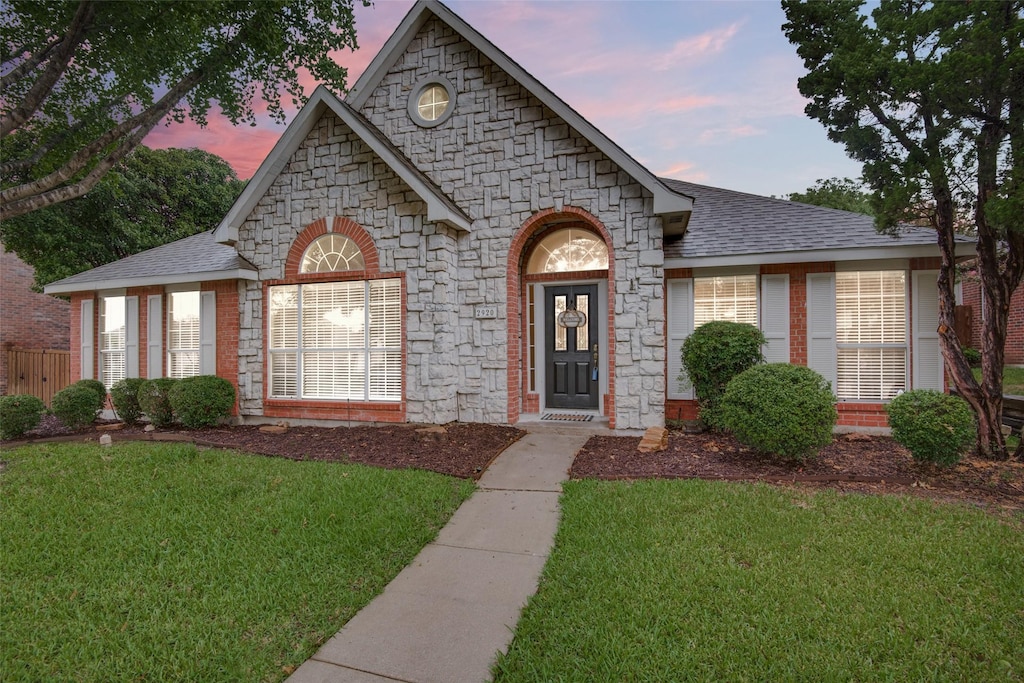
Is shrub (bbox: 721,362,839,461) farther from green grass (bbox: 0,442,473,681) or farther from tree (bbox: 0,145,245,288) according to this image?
tree (bbox: 0,145,245,288)

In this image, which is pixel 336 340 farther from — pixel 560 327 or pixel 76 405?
pixel 76 405

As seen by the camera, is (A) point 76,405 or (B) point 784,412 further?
(A) point 76,405

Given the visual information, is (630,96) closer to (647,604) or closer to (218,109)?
(218,109)

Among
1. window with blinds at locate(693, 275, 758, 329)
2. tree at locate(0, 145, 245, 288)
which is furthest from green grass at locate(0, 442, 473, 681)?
tree at locate(0, 145, 245, 288)

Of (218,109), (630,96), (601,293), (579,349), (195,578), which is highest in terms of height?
(630,96)

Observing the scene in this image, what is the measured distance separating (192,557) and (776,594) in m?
4.39

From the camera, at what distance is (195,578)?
356 cm

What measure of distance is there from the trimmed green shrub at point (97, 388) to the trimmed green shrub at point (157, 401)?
145 cm

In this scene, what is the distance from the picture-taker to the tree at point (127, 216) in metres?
13.9

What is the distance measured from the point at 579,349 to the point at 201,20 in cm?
807

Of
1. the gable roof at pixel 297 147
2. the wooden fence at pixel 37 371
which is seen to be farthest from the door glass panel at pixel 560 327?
the wooden fence at pixel 37 371

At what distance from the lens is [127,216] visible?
52.8 feet

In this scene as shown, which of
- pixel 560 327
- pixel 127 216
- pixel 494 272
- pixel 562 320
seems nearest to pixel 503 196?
pixel 494 272

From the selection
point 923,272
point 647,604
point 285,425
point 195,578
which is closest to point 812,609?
point 647,604
